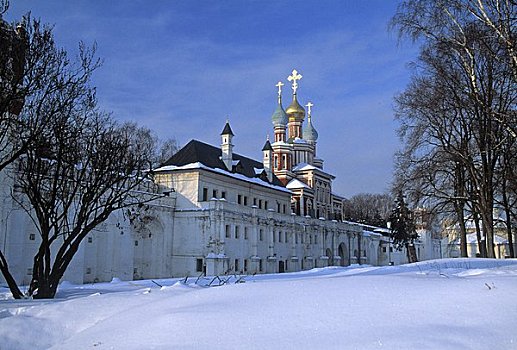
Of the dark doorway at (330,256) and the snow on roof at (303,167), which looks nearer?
the dark doorway at (330,256)

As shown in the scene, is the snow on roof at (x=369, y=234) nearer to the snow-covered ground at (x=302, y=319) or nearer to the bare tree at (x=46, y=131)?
the bare tree at (x=46, y=131)

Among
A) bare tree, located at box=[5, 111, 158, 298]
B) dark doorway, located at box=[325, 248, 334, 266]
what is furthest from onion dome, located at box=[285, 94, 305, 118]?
bare tree, located at box=[5, 111, 158, 298]

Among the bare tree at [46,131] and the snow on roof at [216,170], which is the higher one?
the snow on roof at [216,170]

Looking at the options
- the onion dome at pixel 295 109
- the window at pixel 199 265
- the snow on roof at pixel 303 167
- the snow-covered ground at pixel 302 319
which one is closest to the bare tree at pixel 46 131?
the snow-covered ground at pixel 302 319

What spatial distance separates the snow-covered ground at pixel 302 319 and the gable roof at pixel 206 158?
1436 inches

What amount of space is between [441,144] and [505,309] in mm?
18995

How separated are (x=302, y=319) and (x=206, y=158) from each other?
4050cm

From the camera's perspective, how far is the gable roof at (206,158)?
44969mm

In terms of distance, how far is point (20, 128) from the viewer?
1566 cm

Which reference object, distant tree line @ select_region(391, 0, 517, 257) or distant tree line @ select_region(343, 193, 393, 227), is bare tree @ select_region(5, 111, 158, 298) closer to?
distant tree line @ select_region(391, 0, 517, 257)

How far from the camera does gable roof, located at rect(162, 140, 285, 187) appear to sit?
44969 millimetres

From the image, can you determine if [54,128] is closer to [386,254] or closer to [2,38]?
[2,38]

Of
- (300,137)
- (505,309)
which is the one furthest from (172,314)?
(300,137)

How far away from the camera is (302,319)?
6.25m
